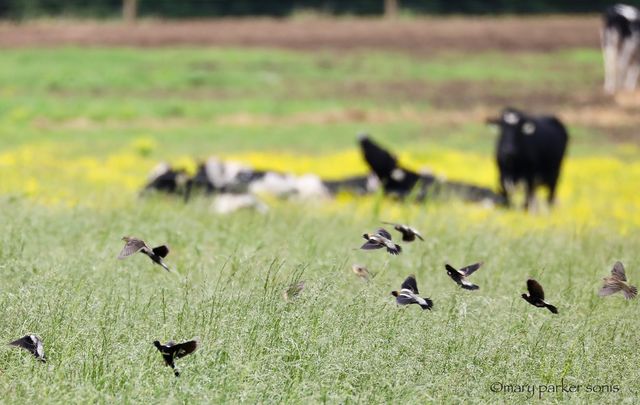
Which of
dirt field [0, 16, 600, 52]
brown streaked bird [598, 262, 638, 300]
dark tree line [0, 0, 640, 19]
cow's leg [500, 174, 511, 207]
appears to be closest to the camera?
brown streaked bird [598, 262, 638, 300]

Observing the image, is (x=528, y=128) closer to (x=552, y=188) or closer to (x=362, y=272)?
(x=552, y=188)

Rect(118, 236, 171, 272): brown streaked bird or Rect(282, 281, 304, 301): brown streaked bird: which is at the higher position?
Result: Rect(118, 236, 171, 272): brown streaked bird

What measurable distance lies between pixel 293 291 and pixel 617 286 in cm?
147

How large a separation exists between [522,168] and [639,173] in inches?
151

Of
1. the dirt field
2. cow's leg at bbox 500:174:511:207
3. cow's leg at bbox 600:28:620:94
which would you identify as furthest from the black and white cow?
cow's leg at bbox 500:174:511:207

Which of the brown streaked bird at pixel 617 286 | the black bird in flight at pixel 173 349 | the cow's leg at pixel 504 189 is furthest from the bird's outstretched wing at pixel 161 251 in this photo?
the cow's leg at pixel 504 189

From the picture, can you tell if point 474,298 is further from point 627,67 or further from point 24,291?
point 627,67

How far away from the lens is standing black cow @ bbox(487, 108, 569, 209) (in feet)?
45.9

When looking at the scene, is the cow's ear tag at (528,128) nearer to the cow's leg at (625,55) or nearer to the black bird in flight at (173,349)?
the black bird in flight at (173,349)

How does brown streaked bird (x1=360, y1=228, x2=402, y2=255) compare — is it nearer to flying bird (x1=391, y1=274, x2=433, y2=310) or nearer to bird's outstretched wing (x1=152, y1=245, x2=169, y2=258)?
flying bird (x1=391, y1=274, x2=433, y2=310)

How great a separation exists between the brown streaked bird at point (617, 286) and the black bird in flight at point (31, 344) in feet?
7.93

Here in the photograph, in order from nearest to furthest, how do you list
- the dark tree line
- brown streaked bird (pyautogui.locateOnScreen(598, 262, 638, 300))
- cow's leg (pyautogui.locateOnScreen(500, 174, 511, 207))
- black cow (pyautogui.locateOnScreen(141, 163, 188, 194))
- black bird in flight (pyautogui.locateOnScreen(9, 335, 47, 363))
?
1. black bird in flight (pyautogui.locateOnScreen(9, 335, 47, 363))
2. brown streaked bird (pyautogui.locateOnScreen(598, 262, 638, 300))
3. black cow (pyautogui.locateOnScreen(141, 163, 188, 194))
4. cow's leg (pyautogui.locateOnScreen(500, 174, 511, 207))
5. the dark tree line

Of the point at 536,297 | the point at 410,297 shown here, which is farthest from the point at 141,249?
the point at 536,297

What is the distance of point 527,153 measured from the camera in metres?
14.0
